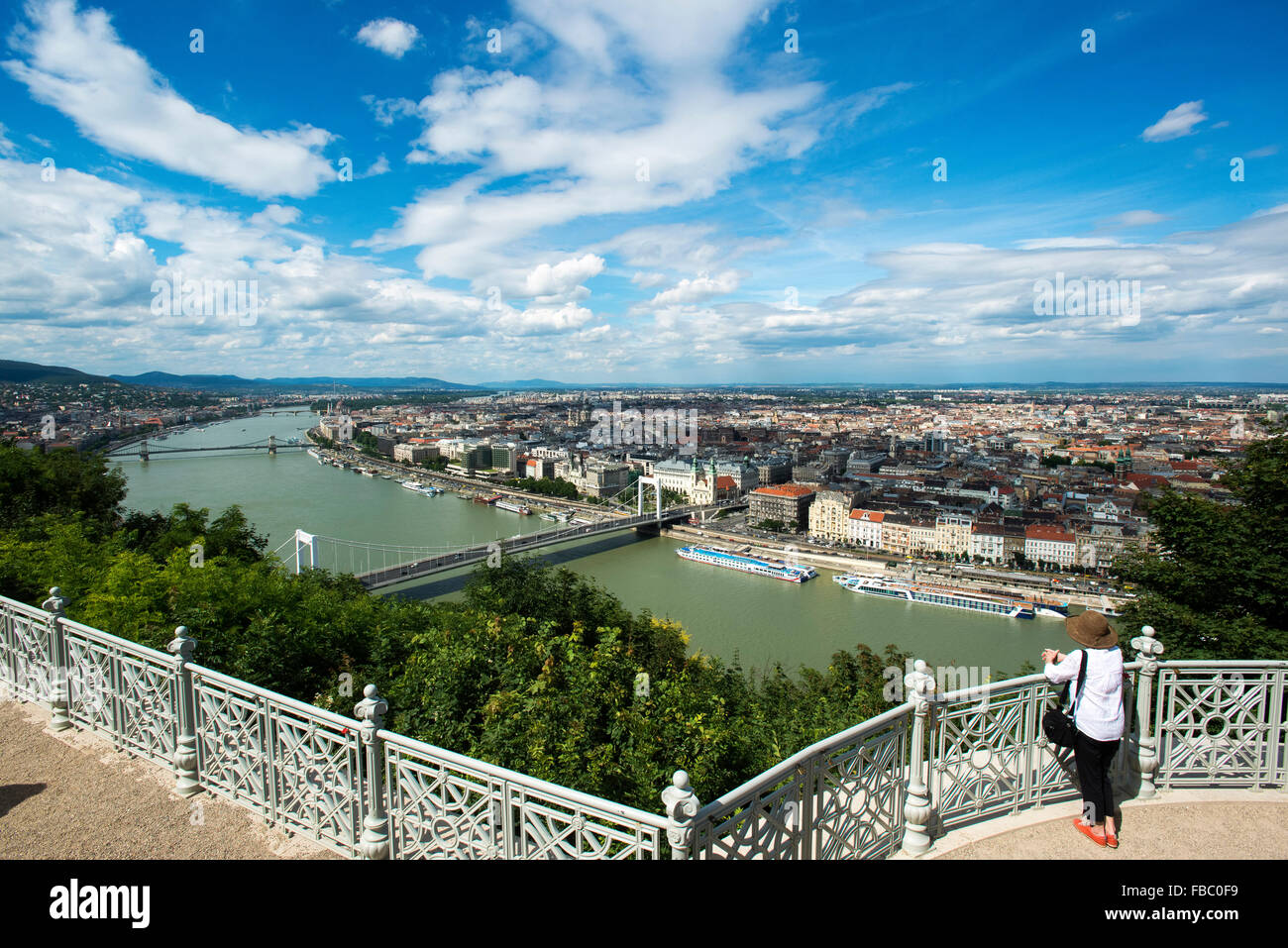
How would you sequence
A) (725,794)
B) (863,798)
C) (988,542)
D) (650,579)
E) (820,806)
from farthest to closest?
(988,542)
(650,579)
(863,798)
(820,806)
(725,794)

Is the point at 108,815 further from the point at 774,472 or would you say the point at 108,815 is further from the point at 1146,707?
the point at 774,472

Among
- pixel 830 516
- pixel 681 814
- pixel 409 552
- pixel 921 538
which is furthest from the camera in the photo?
pixel 830 516

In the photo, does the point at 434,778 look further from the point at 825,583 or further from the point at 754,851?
the point at 825,583

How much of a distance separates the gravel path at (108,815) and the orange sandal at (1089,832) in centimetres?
142

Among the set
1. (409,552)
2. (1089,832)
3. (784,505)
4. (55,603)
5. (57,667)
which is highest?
(55,603)

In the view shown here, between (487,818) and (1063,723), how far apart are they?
109 centimetres

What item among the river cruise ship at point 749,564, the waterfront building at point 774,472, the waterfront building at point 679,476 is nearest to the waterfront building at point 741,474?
the waterfront building at point 774,472

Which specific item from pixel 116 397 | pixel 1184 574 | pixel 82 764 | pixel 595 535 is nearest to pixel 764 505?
pixel 595 535

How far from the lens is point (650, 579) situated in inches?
523

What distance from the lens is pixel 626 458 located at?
1148 inches

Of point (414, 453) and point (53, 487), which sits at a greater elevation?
point (53, 487)

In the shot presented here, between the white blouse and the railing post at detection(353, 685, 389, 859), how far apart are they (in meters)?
1.25

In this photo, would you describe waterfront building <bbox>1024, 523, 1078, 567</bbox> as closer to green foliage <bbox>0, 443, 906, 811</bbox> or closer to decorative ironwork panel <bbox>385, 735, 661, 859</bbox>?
green foliage <bbox>0, 443, 906, 811</bbox>

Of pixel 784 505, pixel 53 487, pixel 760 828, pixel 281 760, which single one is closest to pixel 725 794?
pixel 760 828
